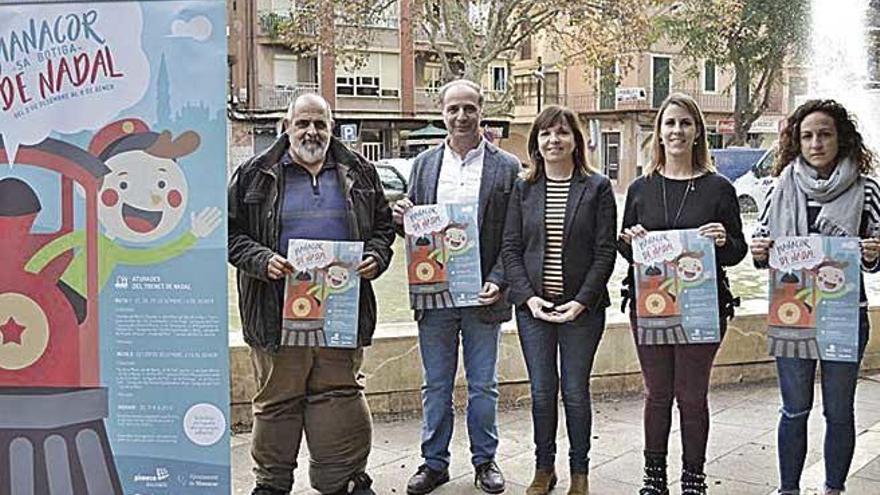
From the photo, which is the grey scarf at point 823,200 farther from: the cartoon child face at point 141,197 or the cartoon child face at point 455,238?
the cartoon child face at point 141,197

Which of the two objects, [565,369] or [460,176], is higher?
[460,176]

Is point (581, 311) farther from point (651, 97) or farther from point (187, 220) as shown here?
point (651, 97)

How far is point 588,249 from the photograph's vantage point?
12.8 feet

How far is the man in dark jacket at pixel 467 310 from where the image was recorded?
13.5ft

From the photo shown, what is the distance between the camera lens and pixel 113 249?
3051mm

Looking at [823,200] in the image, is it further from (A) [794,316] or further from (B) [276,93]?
(B) [276,93]

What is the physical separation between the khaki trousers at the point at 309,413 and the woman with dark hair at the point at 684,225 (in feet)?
3.72

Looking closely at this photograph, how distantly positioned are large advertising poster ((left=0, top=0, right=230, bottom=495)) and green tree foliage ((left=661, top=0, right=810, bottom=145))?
15696mm

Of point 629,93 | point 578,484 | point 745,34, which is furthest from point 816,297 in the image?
point 629,93

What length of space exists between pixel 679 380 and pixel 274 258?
1568mm

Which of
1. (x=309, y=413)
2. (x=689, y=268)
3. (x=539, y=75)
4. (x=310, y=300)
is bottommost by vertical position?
(x=309, y=413)

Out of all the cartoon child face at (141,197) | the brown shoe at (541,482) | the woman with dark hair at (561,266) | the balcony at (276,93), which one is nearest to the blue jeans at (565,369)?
the woman with dark hair at (561,266)

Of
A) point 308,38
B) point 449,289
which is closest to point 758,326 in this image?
point 449,289

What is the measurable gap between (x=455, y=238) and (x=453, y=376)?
0.61m
